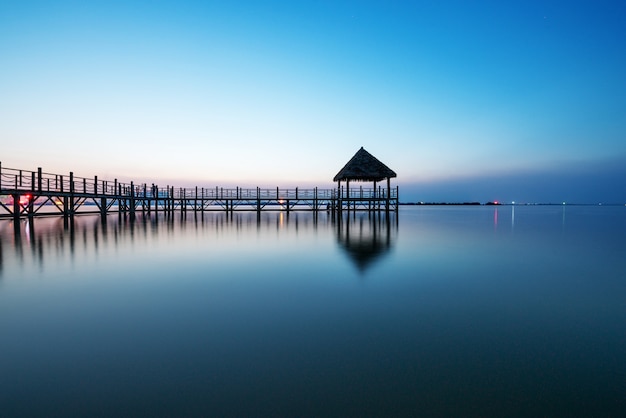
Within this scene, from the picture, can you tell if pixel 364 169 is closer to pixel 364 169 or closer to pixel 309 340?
pixel 364 169

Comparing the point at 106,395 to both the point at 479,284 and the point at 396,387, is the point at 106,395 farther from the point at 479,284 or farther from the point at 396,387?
the point at 479,284

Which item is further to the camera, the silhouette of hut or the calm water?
the silhouette of hut

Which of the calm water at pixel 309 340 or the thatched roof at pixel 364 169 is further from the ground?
the thatched roof at pixel 364 169

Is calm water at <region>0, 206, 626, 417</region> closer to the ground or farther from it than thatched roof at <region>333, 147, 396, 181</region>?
closer to the ground

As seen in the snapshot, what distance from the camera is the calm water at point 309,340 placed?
229cm

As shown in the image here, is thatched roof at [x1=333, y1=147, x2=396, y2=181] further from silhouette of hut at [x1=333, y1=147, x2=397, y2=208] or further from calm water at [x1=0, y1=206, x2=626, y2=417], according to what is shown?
calm water at [x1=0, y1=206, x2=626, y2=417]

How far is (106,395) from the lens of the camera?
2352 millimetres

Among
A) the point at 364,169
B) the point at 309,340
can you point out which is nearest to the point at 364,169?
the point at 364,169

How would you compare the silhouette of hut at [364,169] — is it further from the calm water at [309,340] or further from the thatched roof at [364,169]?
the calm water at [309,340]

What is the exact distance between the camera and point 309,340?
3309mm

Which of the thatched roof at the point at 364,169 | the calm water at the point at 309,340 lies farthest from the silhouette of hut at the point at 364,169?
the calm water at the point at 309,340

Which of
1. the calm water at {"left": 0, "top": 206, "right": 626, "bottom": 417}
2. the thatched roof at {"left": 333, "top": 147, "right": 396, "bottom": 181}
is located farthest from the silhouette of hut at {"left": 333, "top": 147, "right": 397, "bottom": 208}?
the calm water at {"left": 0, "top": 206, "right": 626, "bottom": 417}

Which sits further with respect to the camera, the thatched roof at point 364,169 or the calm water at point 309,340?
the thatched roof at point 364,169

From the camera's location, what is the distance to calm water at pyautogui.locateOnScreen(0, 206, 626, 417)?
2.29 m
